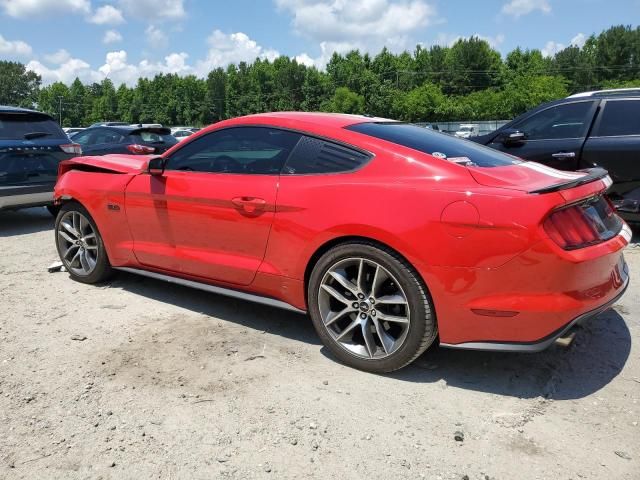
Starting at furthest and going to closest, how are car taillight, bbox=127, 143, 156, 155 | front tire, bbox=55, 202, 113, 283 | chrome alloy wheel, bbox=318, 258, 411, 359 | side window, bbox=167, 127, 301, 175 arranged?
1. car taillight, bbox=127, 143, 156, 155
2. front tire, bbox=55, 202, 113, 283
3. side window, bbox=167, 127, 301, 175
4. chrome alloy wheel, bbox=318, 258, 411, 359

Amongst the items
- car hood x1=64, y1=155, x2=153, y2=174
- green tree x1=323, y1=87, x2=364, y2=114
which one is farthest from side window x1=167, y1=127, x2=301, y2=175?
green tree x1=323, y1=87, x2=364, y2=114

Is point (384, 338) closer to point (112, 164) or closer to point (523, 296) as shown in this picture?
point (523, 296)

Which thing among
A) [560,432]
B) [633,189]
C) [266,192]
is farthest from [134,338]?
[633,189]

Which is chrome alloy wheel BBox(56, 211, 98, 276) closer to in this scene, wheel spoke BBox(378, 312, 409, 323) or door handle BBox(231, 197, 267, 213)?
door handle BBox(231, 197, 267, 213)

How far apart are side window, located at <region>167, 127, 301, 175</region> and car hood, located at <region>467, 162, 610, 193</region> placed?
1.27 m

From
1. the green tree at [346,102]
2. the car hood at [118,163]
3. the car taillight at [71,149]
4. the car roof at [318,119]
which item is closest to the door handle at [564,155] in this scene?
the car roof at [318,119]

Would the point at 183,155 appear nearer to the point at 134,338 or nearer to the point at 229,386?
the point at 134,338

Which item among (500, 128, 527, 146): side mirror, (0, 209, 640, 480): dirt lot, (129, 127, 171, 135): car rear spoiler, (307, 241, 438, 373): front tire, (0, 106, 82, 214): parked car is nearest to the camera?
(0, 209, 640, 480): dirt lot

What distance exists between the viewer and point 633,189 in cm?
610

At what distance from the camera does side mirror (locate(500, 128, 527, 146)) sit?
21.7 feet

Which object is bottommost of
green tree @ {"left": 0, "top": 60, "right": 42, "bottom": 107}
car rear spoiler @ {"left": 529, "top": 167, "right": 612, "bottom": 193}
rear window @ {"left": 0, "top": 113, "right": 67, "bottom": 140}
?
car rear spoiler @ {"left": 529, "top": 167, "right": 612, "bottom": 193}

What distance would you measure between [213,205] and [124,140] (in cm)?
781

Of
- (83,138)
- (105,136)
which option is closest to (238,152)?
(105,136)

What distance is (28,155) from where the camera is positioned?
7.56 meters
